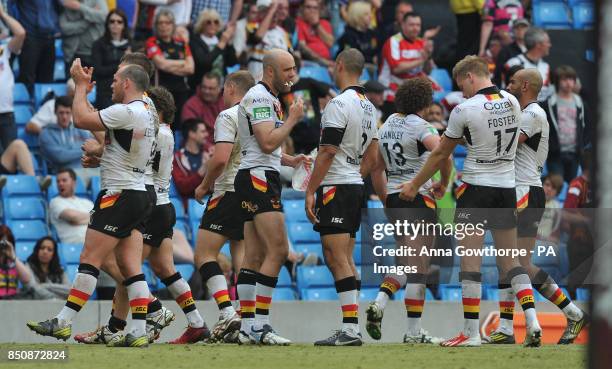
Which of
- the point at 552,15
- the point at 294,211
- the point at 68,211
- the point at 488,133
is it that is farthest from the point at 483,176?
the point at 552,15

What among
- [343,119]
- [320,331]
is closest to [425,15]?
[320,331]

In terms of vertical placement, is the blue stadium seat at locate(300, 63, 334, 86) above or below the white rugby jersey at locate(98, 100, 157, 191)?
below

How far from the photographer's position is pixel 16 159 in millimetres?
15586

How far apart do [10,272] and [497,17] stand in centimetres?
953

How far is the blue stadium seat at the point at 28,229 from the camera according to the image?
49.1 feet

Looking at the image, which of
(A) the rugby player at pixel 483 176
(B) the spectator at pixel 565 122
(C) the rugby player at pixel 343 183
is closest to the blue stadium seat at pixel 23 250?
(C) the rugby player at pixel 343 183

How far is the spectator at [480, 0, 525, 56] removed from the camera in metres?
19.0

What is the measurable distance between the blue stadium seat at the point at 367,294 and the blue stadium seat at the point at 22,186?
4345 mm

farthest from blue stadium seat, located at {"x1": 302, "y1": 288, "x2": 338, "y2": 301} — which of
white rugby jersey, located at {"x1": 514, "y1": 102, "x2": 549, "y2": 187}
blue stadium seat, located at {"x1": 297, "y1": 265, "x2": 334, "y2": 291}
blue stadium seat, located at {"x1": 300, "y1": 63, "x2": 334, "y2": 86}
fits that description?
white rugby jersey, located at {"x1": 514, "y1": 102, "x2": 549, "y2": 187}

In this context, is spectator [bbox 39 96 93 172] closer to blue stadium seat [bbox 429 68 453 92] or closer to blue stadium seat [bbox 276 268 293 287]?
blue stadium seat [bbox 276 268 293 287]

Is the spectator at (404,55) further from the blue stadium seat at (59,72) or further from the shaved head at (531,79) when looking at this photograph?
the shaved head at (531,79)

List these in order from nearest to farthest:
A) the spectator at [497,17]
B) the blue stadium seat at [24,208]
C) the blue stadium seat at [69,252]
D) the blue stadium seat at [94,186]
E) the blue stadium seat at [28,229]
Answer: the blue stadium seat at [69,252] < the blue stadium seat at [28,229] < the blue stadium seat at [24,208] < the blue stadium seat at [94,186] < the spectator at [497,17]

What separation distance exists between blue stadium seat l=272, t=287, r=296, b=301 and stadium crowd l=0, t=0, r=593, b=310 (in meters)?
0.29

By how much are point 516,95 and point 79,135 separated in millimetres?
6785
